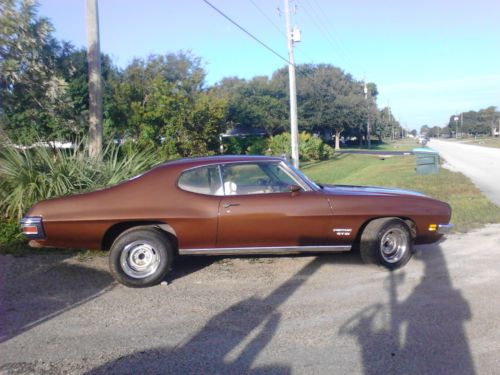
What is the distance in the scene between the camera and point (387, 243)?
624 cm

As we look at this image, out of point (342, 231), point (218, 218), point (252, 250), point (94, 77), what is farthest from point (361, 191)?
point (94, 77)

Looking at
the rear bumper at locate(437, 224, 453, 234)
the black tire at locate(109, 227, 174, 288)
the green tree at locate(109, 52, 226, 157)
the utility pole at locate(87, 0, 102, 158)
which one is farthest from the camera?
the green tree at locate(109, 52, 226, 157)

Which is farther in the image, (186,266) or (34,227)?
(186,266)

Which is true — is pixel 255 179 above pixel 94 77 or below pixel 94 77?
below

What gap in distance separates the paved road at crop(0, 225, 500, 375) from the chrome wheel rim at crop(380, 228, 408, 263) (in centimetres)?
21

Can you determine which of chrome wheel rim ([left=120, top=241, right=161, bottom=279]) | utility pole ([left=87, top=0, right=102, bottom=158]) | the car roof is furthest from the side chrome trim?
utility pole ([left=87, top=0, right=102, bottom=158])

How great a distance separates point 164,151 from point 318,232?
51.3ft

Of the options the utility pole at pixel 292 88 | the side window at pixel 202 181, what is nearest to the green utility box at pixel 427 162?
the utility pole at pixel 292 88

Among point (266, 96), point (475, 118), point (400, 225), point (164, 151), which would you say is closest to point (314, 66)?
point (266, 96)

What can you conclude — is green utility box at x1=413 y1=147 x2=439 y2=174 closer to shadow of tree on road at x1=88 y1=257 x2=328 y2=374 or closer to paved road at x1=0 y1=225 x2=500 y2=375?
paved road at x1=0 y1=225 x2=500 y2=375

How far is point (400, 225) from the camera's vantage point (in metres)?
6.20

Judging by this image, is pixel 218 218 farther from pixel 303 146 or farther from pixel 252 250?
pixel 303 146

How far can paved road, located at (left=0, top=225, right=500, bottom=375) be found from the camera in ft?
12.5

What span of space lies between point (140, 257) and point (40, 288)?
1.17m
